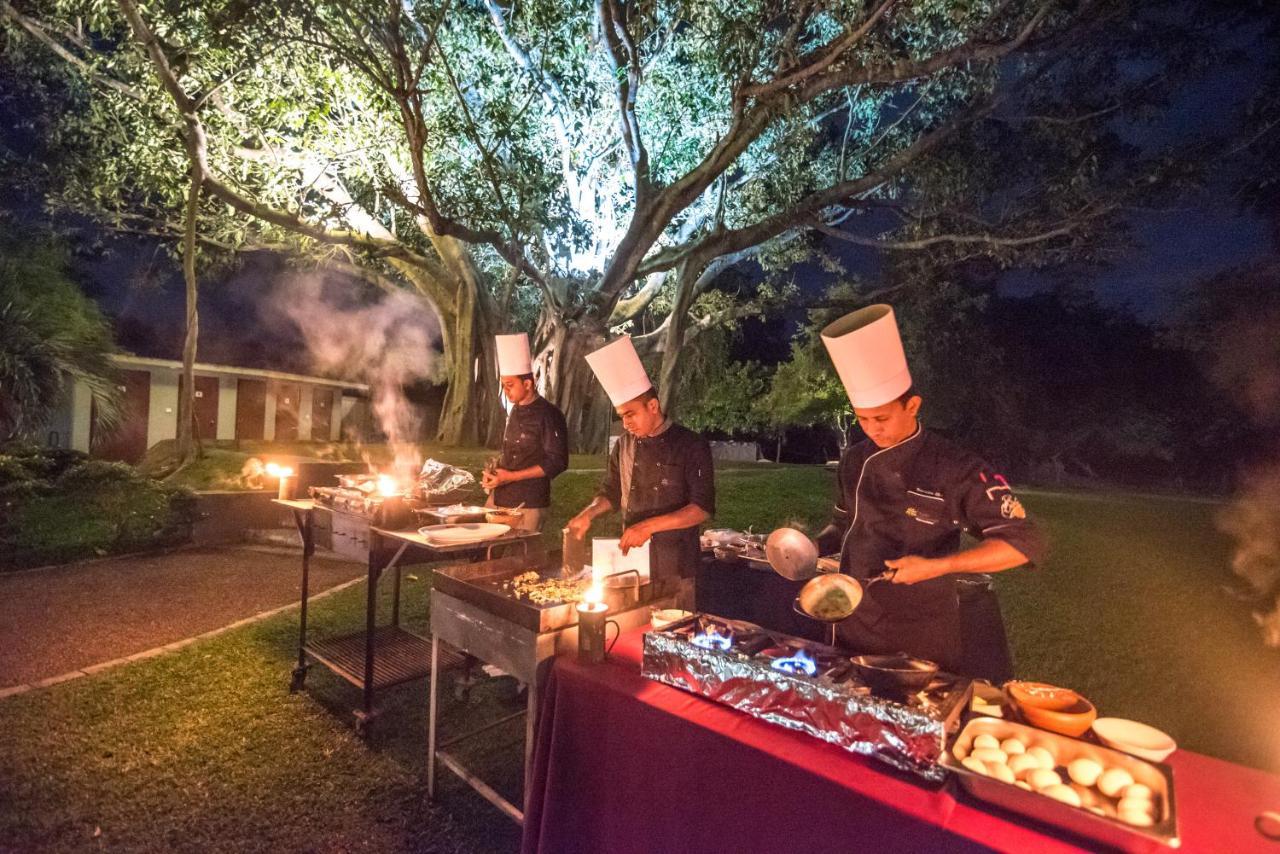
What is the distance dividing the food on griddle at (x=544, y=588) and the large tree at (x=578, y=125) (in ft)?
16.4

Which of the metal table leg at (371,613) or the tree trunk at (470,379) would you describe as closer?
the metal table leg at (371,613)

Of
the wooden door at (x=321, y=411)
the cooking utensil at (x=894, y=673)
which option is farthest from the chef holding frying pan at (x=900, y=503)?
the wooden door at (x=321, y=411)

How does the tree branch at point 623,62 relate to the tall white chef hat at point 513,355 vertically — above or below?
above

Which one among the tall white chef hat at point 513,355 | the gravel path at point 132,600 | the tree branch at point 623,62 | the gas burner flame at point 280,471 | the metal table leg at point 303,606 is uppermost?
the tree branch at point 623,62

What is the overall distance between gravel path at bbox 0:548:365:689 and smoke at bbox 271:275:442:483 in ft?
39.1

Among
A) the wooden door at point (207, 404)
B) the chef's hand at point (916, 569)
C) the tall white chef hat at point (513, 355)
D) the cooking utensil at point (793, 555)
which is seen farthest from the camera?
the wooden door at point (207, 404)

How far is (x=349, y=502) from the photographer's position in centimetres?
369

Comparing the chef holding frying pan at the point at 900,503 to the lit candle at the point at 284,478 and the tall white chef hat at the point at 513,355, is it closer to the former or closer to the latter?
the tall white chef hat at the point at 513,355

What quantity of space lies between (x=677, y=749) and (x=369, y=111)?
8846 mm

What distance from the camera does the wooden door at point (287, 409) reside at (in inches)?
757

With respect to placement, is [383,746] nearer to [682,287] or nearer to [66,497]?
[66,497]

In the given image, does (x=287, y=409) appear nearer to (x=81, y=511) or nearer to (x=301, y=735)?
(x=81, y=511)

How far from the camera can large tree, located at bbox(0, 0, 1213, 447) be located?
6.95m

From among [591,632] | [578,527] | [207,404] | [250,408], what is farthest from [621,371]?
[250,408]
